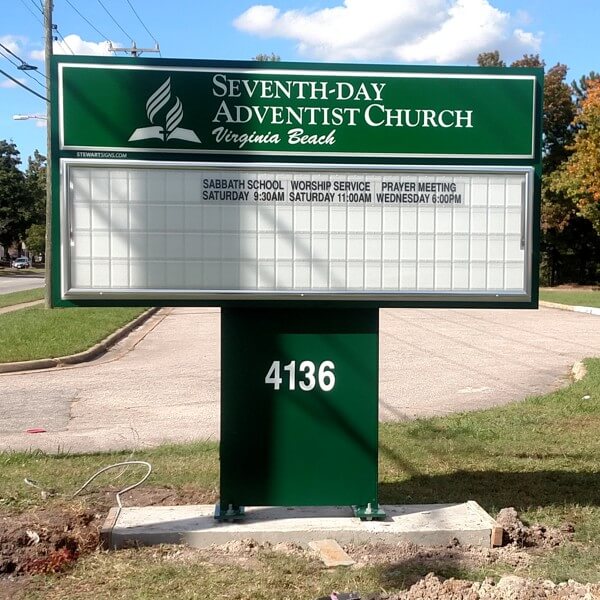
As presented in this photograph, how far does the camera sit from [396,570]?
451 centimetres

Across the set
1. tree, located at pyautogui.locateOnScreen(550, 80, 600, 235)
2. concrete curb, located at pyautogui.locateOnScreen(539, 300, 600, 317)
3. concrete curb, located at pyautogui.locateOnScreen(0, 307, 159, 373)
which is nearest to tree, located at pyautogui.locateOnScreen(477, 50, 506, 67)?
tree, located at pyautogui.locateOnScreen(550, 80, 600, 235)

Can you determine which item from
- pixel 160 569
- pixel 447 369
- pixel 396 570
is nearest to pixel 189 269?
pixel 160 569

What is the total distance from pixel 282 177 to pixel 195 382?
7254mm

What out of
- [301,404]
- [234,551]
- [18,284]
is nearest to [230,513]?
[234,551]

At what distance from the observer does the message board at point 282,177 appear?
5004 mm

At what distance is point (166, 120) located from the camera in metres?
5.00

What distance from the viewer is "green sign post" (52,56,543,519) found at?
502cm

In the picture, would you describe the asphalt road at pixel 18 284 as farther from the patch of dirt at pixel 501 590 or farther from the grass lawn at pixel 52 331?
the patch of dirt at pixel 501 590

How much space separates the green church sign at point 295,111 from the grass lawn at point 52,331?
914 centimetres

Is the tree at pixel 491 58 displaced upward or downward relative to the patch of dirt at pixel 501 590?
upward

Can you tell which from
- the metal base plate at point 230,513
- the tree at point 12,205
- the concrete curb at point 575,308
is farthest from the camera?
the tree at point 12,205

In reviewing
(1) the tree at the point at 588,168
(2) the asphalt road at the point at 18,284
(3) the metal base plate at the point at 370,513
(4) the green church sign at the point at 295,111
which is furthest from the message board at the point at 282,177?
(2) the asphalt road at the point at 18,284

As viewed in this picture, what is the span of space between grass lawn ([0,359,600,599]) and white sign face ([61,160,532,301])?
1.59 metres

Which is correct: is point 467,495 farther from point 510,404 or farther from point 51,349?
point 51,349
